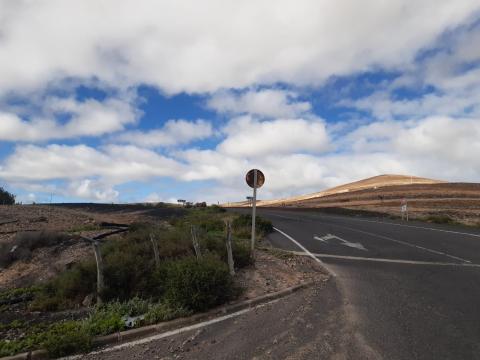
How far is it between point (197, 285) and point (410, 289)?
15.0ft

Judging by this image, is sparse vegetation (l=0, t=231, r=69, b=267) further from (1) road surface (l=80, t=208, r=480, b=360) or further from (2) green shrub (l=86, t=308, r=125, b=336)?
(1) road surface (l=80, t=208, r=480, b=360)

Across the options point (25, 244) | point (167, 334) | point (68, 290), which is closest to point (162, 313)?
point (167, 334)

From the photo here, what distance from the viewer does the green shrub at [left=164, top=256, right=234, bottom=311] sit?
8648 mm

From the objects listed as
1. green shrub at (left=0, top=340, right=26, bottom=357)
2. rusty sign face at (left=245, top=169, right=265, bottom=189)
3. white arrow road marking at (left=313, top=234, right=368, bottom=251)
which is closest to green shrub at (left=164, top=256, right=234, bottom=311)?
green shrub at (left=0, top=340, right=26, bottom=357)

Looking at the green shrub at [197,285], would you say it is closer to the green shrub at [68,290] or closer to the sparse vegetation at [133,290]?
the sparse vegetation at [133,290]

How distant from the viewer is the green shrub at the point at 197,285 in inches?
340

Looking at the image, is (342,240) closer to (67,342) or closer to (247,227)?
(247,227)

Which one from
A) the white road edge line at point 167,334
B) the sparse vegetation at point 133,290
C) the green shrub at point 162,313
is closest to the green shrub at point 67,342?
the sparse vegetation at point 133,290

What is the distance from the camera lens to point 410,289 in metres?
9.61

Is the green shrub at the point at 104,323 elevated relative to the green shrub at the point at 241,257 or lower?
lower

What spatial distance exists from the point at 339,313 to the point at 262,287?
9.15ft

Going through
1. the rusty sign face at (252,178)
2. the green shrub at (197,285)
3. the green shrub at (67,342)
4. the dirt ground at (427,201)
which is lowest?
the green shrub at (67,342)

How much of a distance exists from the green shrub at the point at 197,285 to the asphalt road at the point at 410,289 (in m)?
2.55

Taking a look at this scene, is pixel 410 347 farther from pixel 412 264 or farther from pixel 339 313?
pixel 412 264
